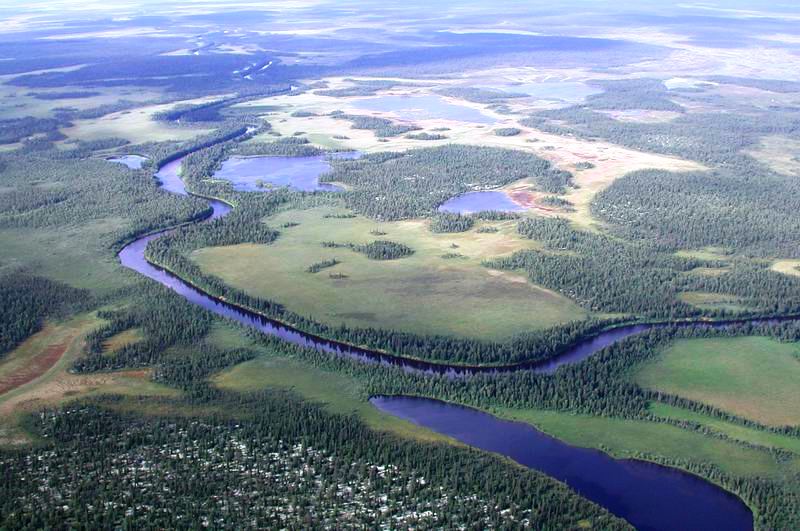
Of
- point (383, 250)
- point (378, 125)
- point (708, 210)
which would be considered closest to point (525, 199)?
point (708, 210)

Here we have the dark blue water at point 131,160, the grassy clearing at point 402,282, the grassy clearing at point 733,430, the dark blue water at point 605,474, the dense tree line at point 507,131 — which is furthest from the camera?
the dense tree line at point 507,131

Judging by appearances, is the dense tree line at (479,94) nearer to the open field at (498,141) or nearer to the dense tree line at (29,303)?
the open field at (498,141)

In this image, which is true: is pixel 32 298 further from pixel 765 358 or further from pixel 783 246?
pixel 783 246


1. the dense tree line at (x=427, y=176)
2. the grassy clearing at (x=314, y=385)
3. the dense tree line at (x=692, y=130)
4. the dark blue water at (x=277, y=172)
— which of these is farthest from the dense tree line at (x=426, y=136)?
the grassy clearing at (x=314, y=385)

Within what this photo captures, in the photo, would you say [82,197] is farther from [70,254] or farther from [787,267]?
[787,267]

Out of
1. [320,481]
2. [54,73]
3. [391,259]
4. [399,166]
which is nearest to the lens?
[320,481]

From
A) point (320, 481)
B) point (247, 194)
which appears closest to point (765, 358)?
point (320, 481)

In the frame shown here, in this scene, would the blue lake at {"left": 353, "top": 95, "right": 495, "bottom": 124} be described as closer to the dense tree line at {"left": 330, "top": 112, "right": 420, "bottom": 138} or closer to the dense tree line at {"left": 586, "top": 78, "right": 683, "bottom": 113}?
the dense tree line at {"left": 330, "top": 112, "right": 420, "bottom": 138}
